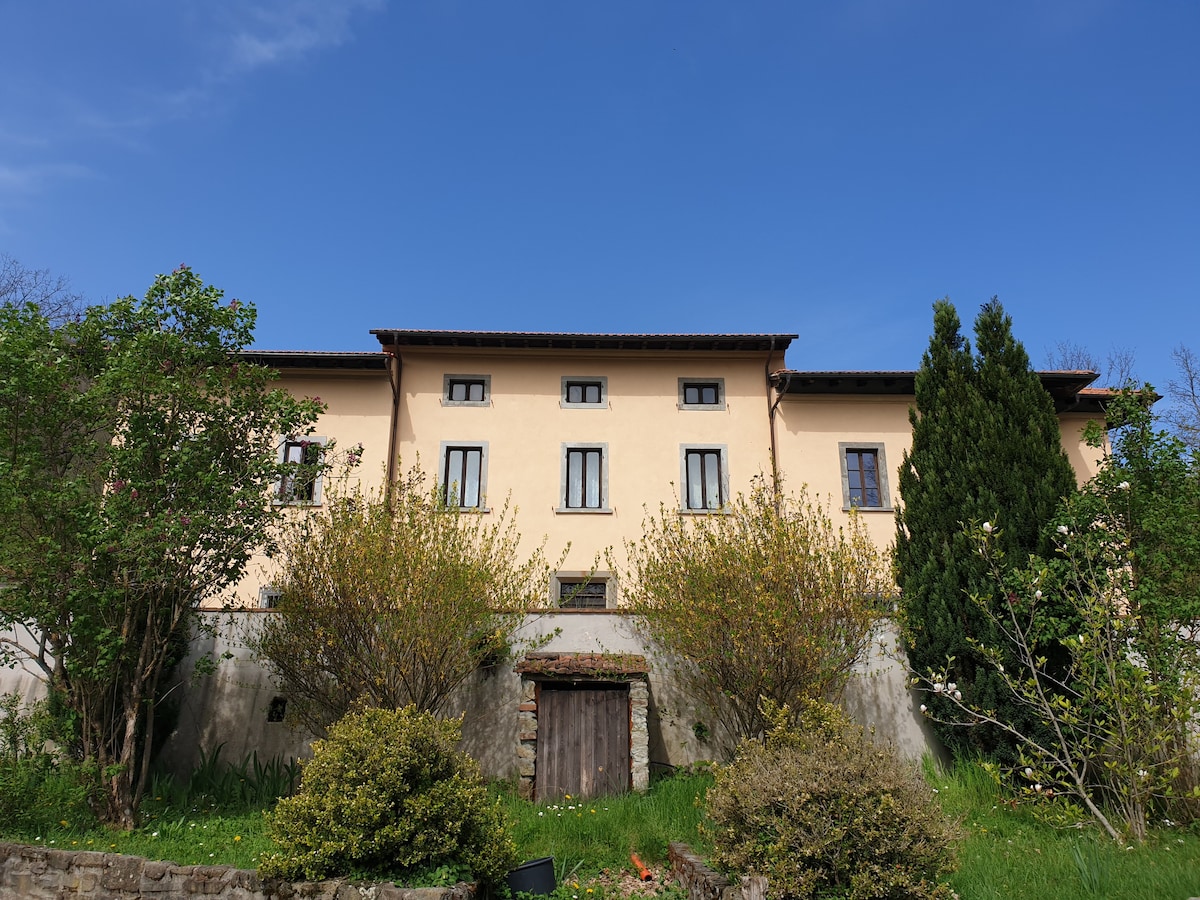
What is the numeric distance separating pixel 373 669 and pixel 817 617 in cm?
546

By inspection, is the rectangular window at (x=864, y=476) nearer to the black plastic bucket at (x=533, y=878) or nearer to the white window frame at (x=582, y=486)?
the white window frame at (x=582, y=486)

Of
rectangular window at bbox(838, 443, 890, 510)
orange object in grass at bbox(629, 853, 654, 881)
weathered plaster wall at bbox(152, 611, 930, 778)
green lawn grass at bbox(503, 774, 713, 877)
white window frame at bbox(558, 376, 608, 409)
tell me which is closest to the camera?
orange object in grass at bbox(629, 853, 654, 881)

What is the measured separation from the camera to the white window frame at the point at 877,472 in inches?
677

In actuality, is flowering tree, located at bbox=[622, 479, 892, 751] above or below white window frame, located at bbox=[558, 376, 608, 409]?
below

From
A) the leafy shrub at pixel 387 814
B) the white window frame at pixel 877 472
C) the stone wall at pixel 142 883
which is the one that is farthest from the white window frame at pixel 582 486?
the stone wall at pixel 142 883

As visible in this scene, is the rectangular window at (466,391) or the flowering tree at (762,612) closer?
the flowering tree at (762,612)

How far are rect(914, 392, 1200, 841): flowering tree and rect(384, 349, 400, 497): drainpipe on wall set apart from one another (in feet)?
35.9

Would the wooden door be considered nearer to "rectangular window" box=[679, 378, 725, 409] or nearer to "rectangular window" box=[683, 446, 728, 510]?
"rectangular window" box=[683, 446, 728, 510]

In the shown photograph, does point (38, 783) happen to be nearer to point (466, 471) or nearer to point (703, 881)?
point (703, 881)

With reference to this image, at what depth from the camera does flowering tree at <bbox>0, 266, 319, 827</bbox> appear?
9078mm

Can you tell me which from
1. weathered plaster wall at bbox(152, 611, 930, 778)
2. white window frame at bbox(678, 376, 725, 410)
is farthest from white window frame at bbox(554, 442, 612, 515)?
weathered plaster wall at bbox(152, 611, 930, 778)

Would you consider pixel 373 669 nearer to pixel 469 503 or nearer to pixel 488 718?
pixel 488 718

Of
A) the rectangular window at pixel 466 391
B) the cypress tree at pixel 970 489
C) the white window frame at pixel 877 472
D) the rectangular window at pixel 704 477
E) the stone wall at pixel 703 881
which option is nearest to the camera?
the stone wall at pixel 703 881

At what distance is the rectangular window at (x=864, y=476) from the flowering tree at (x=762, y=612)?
601 centimetres
